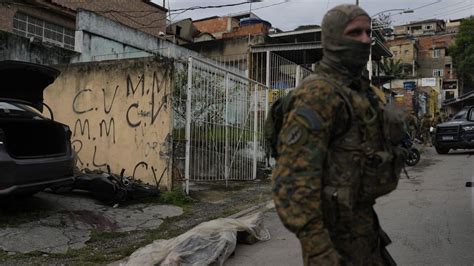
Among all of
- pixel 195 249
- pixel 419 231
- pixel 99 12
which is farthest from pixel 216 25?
pixel 195 249

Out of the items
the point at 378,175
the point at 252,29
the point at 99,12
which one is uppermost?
the point at 252,29

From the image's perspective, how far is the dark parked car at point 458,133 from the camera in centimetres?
1712

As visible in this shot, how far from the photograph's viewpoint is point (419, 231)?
606cm

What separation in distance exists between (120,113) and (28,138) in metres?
2.27

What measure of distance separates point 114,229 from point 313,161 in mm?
4879

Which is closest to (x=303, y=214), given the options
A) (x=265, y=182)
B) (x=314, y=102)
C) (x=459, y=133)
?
(x=314, y=102)

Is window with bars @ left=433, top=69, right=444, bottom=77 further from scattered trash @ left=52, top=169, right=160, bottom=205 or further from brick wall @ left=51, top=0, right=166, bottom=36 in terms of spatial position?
scattered trash @ left=52, top=169, right=160, bottom=205

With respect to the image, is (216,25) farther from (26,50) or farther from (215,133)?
(215,133)

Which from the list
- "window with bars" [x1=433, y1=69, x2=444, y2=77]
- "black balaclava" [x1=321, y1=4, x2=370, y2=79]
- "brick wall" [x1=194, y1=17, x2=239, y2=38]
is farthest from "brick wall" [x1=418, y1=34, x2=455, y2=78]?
"black balaclava" [x1=321, y1=4, x2=370, y2=79]

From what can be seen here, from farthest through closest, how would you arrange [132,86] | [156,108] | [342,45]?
[132,86], [156,108], [342,45]

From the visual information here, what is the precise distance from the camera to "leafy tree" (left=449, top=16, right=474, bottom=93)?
56.1 m

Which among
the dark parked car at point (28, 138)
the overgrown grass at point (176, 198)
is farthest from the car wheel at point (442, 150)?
the dark parked car at point (28, 138)

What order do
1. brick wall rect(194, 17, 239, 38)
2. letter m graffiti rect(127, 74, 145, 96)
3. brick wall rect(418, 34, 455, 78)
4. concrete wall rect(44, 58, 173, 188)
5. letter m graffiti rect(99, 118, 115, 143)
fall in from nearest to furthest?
concrete wall rect(44, 58, 173, 188), letter m graffiti rect(127, 74, 145, 96), letter m graffiti rect(99, 118, 115, 143), brick wall rect(194, 17, 239, 38), brick wall rect(418, 34, 455, 78)

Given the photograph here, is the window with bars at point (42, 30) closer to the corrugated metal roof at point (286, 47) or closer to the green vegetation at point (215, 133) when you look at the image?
the corrugated metal roof at point (286, 47)
